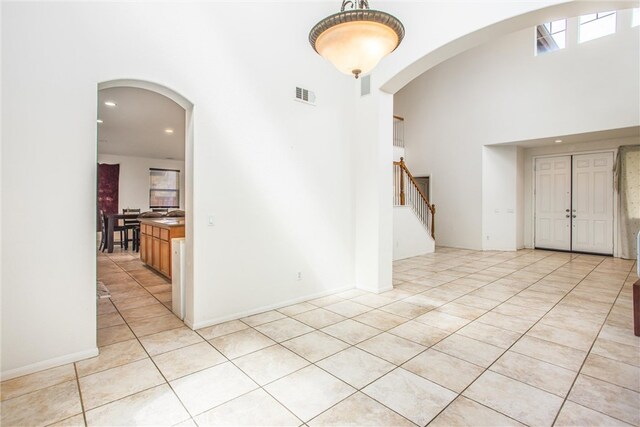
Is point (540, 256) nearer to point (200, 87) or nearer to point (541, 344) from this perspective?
point (541, 344)

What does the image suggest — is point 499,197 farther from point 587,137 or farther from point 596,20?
point 596,20

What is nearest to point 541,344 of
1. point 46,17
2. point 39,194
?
point 39,194

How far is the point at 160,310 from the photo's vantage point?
3.87m

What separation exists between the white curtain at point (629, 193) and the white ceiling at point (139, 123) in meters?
9.40

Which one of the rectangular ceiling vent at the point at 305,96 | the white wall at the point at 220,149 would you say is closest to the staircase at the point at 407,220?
the white wall at the point at 220,149

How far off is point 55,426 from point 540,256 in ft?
29.6

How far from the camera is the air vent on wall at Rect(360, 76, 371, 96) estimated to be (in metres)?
4.54

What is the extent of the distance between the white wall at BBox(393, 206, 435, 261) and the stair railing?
227 millimetres

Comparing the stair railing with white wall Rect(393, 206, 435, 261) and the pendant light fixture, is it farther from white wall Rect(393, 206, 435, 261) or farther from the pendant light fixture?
the pendant light fixture

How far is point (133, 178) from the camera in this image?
10.3 m

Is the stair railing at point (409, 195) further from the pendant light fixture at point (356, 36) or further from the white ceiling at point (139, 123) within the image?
the pendant light fixture at point (356, 36)

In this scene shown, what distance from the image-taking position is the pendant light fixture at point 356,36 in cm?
210

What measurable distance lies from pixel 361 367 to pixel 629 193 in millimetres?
8167

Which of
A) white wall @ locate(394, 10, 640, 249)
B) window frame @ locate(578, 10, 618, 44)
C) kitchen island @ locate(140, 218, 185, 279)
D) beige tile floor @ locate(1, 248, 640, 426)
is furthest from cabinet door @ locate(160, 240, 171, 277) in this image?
window frame @ locate(578, 10, 618, 44)
